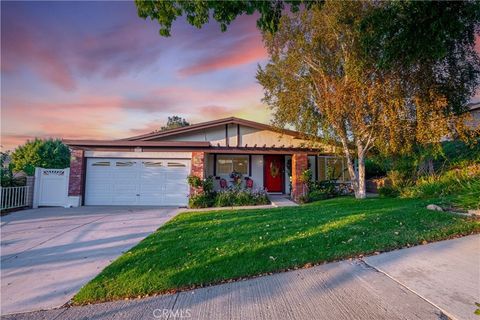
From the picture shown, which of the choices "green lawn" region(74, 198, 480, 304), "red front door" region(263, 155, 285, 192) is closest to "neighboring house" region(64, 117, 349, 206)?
"red front door" region(263, 155, 285, 192)

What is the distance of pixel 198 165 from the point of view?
11859mm

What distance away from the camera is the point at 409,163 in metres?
11.2

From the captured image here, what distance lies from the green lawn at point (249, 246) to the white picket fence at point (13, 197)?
7.84m

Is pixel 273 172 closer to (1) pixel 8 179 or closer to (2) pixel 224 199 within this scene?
(2) pixel 224 199

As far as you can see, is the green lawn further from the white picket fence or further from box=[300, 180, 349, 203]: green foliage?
the white picket fence

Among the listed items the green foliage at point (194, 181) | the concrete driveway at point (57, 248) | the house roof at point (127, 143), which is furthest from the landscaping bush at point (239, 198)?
the house roof at point (127, 143)

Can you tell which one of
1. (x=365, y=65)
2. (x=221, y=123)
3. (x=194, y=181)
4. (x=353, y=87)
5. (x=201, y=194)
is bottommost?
(x=201, y=194)

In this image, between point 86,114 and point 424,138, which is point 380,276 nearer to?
point 424,138

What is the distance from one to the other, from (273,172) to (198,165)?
5.25m

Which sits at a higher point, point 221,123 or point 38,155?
point 221,123

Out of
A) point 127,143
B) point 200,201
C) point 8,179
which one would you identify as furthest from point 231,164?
point 8,179

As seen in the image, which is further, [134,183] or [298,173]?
[298,173]
